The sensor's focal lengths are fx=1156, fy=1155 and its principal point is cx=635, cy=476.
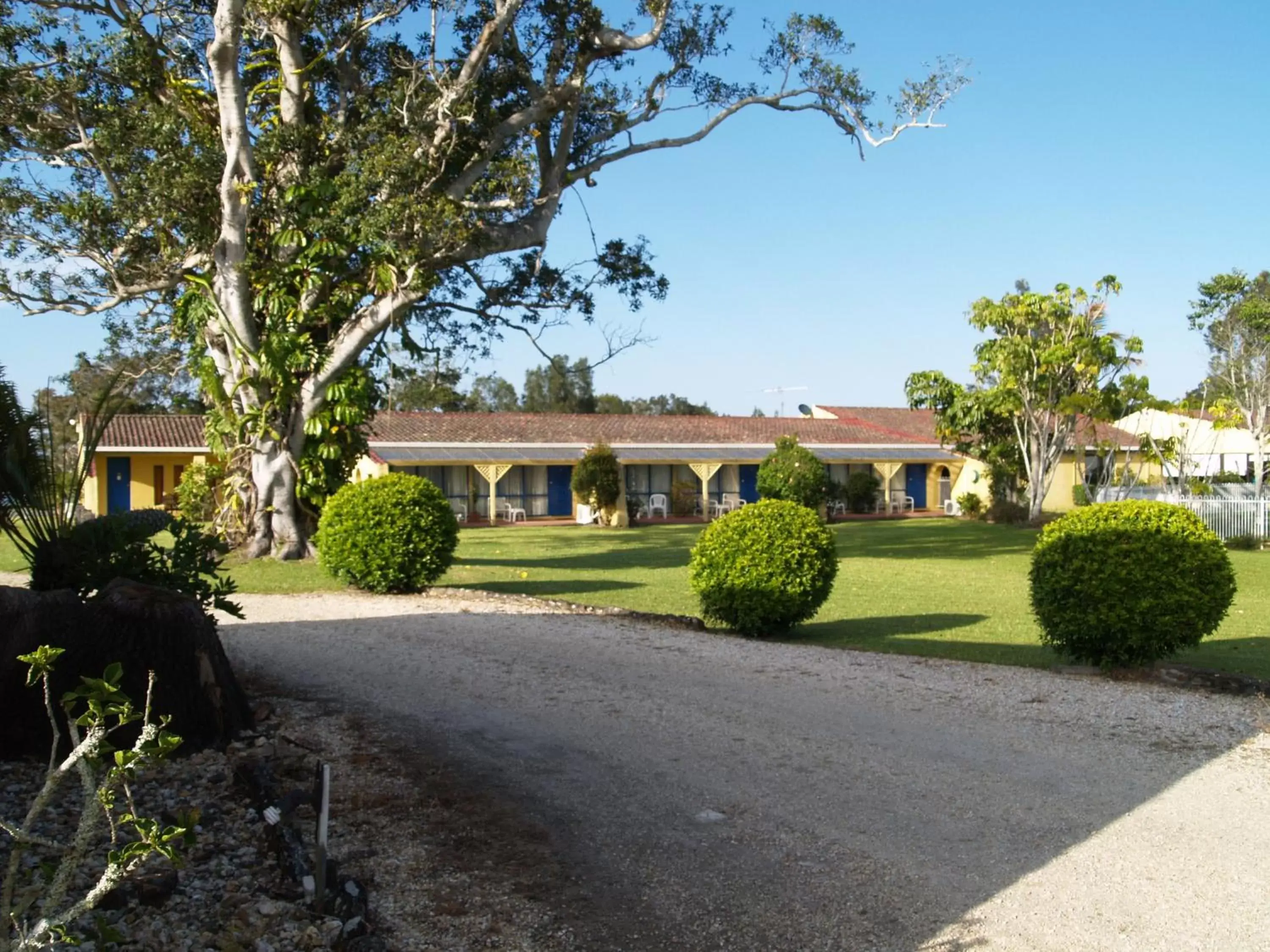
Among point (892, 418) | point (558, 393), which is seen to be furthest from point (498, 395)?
point (892, 418)

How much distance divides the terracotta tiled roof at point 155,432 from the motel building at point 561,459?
43mm

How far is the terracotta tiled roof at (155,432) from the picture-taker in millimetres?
35188

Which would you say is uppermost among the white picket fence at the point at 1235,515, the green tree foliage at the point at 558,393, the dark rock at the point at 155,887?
the green tree foliage at the point at 558,393

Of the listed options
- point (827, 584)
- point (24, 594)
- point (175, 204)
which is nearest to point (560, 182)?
point (175, 204)

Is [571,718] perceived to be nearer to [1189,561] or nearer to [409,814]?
[409,814]

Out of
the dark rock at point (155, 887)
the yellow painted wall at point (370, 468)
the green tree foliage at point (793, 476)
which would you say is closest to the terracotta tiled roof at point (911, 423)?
the green tree foliage at point (793, 476)

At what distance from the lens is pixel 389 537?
1434 centimetres

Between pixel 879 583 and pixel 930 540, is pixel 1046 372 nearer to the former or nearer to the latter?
pixel 930 540

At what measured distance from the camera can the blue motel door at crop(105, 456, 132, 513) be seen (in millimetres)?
35688

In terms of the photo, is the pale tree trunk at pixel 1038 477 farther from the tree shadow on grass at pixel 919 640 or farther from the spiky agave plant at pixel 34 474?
the spiky agave plant at pixel 34 474

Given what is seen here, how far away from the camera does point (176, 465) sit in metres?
36.8

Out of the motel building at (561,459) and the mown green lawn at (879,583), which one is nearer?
the mown green lawn at (879,583)

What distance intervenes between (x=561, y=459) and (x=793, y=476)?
7467 millimetres

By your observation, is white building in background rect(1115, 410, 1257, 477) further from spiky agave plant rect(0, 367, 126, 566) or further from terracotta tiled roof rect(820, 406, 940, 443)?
spiky agave plant rect(0, 367, 126, 566)
